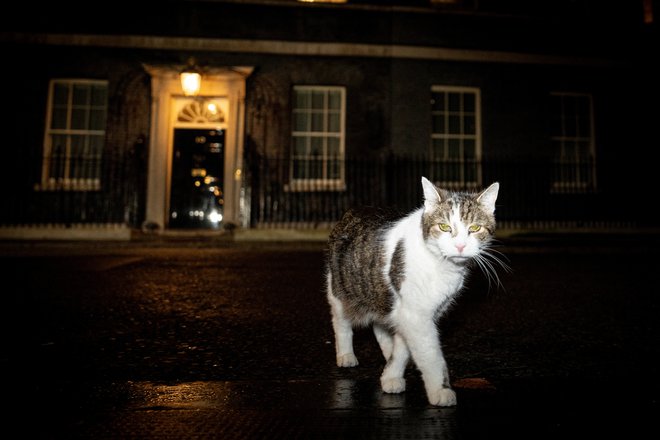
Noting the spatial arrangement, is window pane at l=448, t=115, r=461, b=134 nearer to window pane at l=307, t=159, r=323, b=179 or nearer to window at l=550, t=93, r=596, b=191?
window at l=550, t=93, r=596, b=191

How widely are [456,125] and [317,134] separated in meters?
3.91

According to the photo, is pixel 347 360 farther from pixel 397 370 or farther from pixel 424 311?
pixel 424 311

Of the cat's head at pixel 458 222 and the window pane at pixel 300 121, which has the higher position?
the window pane at pixel 300 121

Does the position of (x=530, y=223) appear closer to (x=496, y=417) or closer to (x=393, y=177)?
(x=393, y=177)

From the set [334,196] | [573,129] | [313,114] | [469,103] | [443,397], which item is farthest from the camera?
[573,129]

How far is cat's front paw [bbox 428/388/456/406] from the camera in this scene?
177 centimetres

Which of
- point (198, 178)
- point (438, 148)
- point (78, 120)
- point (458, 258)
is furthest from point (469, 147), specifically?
point (458, 258)

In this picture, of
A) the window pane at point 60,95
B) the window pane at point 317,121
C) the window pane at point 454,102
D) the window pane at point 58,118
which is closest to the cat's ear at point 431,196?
the window pane at point 317,121

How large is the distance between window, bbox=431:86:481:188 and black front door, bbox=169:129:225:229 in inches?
230

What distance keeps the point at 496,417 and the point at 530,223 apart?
35.6 ft

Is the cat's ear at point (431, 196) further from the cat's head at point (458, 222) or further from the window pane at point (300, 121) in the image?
the window pane at point (300, 121)

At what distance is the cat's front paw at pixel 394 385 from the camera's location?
6.33 feet

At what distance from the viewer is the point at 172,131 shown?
37.5 ft

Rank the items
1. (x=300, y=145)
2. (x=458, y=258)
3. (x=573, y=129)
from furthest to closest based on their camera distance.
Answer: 1. (x=573, y=129)
2. (x=300, y=145)
3. (x=458, y=258)
